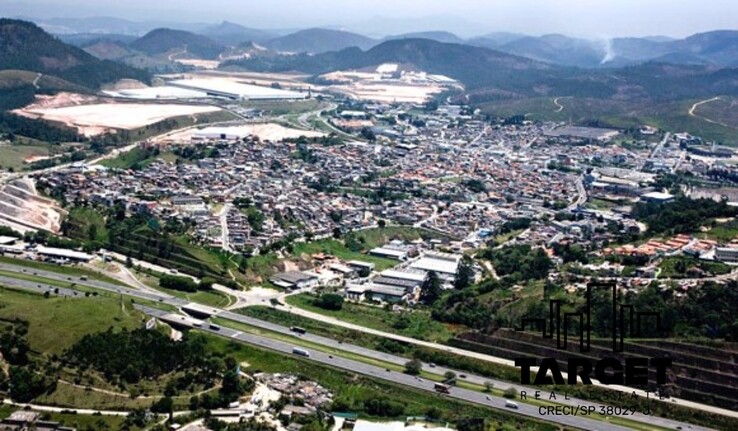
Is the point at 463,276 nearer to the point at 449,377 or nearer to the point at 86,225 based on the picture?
the point at 449,377

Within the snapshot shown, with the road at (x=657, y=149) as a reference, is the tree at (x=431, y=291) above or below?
below

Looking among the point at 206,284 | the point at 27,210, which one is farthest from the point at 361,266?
the point at 27,210

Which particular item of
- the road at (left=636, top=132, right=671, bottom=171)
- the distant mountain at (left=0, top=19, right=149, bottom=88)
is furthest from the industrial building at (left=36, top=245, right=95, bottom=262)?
the distant mountain at (left=0, top=19, right=149, bottom=88)

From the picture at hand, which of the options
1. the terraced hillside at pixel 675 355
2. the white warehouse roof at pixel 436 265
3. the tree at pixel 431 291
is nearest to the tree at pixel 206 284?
the tree at pixel 431 291

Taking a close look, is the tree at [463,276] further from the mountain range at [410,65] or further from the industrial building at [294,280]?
the mountain range at [410,65]

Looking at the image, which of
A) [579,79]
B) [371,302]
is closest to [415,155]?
[371,302]

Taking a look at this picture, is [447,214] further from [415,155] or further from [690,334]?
[690,334]

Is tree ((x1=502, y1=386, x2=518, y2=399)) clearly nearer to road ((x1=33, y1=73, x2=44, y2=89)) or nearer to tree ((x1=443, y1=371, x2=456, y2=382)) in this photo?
tree ((x1=443, y1=371, x2=456, y2=382))
